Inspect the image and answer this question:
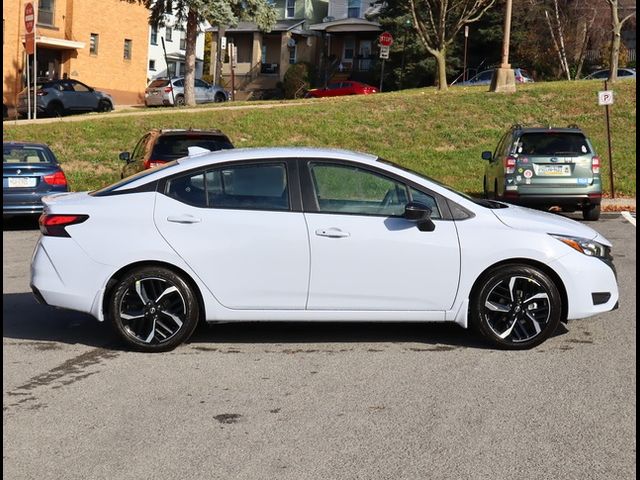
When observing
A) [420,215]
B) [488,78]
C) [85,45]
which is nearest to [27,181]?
[420,215]

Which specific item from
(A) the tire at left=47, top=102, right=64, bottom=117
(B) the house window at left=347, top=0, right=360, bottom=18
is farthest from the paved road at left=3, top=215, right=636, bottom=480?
(B) the house window at left=347, top=0, right=360, bottom=18

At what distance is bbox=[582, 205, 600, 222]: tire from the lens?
53.4 feet

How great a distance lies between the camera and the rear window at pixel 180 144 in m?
15.2

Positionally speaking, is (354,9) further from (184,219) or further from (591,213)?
(184,219)

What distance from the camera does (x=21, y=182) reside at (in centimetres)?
1508

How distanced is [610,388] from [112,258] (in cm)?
369

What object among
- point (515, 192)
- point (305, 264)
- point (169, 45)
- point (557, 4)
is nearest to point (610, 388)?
point (305, 264)

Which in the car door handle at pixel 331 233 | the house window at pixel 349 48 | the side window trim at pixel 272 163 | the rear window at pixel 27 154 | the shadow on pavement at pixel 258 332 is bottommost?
the shadow on pavement at pixel 258 332

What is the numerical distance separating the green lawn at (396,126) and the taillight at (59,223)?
15.4 m

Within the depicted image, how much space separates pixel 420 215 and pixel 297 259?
98 cm

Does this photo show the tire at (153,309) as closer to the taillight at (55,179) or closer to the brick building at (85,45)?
the taillight at (55,179)

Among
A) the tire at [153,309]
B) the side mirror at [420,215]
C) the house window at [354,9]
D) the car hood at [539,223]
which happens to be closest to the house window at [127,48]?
the house window at [354,9]

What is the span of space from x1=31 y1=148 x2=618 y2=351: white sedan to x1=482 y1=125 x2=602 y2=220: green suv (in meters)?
8.87

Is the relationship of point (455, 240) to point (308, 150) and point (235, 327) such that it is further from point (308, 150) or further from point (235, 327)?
point (235, 327)
